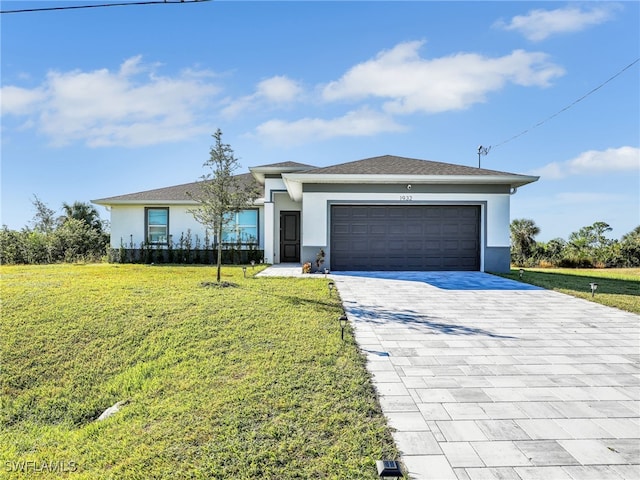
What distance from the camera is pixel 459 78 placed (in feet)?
40.4

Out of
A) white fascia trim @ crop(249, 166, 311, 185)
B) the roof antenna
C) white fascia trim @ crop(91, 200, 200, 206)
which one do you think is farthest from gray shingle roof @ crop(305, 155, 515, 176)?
the roof antenna

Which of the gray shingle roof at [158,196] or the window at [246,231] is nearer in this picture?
the gray shingle roof at [158,196]

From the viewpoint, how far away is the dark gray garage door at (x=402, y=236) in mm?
11945

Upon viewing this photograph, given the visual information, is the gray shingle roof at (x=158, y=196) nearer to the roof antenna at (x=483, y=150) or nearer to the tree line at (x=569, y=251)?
the roof antenna at (x=483, y=150)

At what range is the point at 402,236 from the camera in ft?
39.3

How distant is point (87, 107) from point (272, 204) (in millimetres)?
7680

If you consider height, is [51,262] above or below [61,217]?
below

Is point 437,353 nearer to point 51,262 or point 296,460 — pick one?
point 296,460

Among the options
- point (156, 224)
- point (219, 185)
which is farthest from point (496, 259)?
point (156, 224)

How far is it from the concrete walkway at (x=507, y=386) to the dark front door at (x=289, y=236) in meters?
8.61

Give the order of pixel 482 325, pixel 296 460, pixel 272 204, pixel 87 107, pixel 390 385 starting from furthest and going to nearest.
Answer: pixel 272 204, pixel 87 107, pixel 482 325, pixel 390 385, pixel 296 460

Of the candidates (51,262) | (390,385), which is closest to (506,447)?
(390,385)

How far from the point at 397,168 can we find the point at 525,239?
1091 cm

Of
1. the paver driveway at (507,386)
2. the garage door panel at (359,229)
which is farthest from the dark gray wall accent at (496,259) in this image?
the paver driveway at (507,386)
